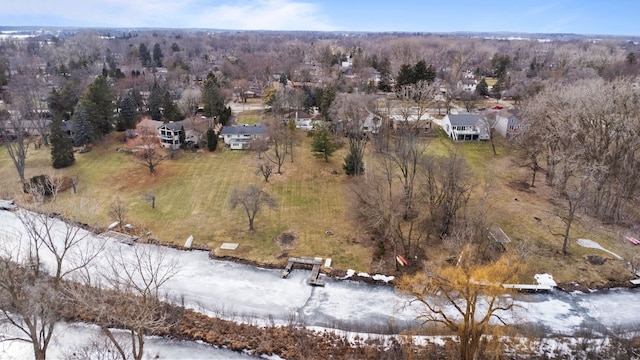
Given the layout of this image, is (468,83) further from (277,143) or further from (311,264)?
(311,264)

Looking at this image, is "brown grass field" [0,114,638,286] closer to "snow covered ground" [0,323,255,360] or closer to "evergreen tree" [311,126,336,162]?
"evergreen tree" [311,126,336,162]

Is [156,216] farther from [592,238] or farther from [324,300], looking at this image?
[592,238]

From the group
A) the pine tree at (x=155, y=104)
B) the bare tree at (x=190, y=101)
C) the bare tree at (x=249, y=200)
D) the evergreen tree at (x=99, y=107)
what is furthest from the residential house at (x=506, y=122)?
the evergreen tree at (x=99, y=107)

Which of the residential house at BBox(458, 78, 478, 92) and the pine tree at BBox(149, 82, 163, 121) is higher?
the residential house at BBox(458, 78, 478, 92)

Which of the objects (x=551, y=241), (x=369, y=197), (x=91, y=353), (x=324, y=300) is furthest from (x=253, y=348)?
(x=551, y=241)

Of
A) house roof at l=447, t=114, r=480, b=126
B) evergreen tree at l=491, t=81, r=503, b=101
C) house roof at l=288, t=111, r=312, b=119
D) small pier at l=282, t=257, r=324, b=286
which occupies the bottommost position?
small pier at l=282, t=257, r=324, b=286

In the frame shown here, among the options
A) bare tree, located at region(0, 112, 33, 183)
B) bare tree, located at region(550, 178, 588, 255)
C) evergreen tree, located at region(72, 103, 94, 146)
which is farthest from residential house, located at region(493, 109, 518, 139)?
bare tree, located at region(0, 112, 33, 183)

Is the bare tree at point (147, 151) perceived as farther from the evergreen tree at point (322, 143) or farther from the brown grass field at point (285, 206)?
the evergreen tree at point (322, 143)
